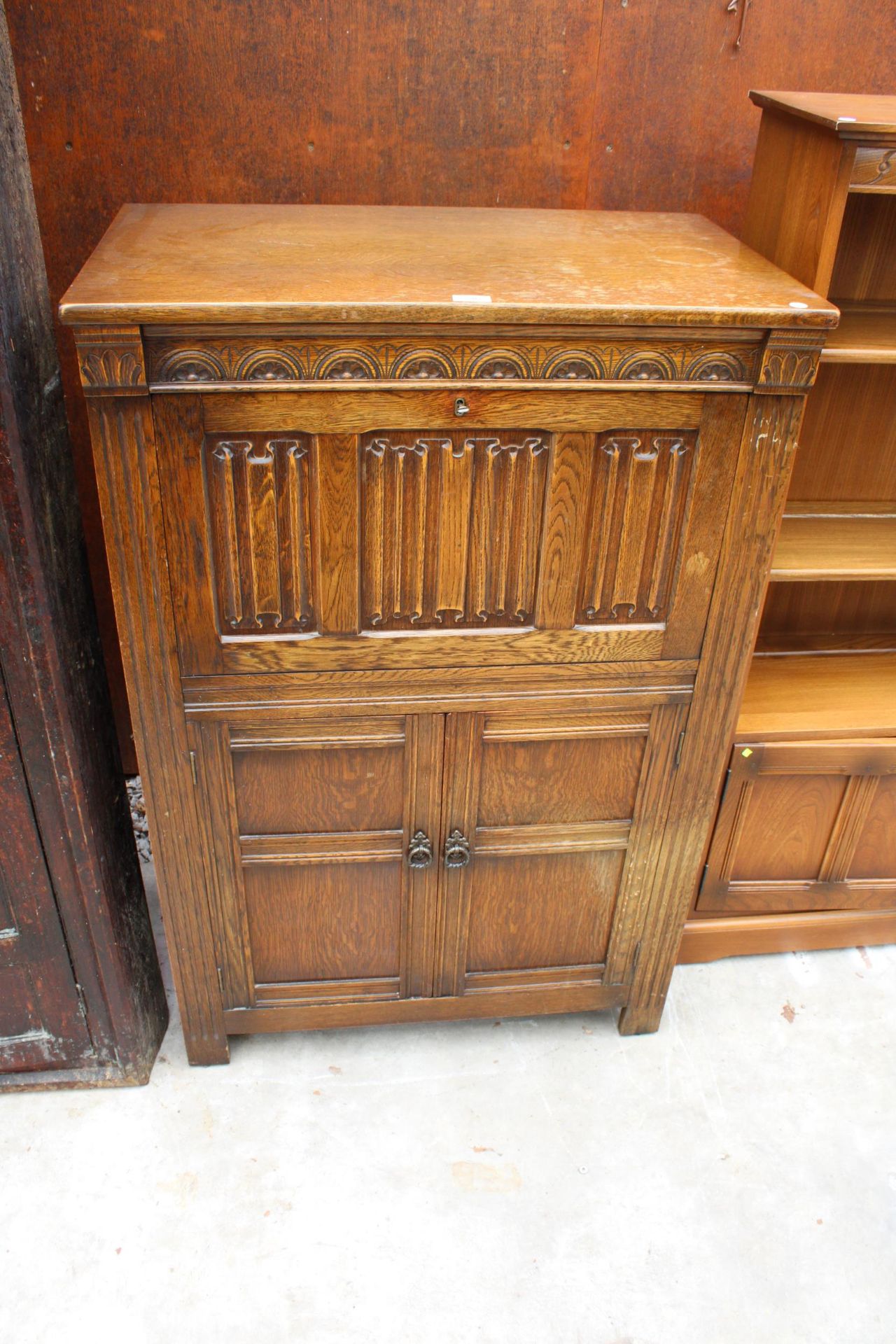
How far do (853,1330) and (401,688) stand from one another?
4.43ft

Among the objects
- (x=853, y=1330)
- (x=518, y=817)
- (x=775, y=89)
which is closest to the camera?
(x=853, y=1330)

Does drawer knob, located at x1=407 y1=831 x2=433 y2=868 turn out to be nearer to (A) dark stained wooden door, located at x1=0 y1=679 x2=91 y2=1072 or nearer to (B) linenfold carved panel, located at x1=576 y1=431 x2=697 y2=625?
(B) linenfold carved panel, located at x1=576 y1=431 x2=697 y2=625

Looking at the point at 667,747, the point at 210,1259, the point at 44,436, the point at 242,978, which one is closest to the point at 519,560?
the point at 667,747

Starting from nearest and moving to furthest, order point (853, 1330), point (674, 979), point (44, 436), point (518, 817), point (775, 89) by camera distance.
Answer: point (44, 436)
point (853, 1330)
point (518, 817)
point (775, 89)
point (674, 979)

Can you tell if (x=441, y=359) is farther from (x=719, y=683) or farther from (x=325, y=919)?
(x=325, y=919)

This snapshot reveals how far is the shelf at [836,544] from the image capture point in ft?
6.64

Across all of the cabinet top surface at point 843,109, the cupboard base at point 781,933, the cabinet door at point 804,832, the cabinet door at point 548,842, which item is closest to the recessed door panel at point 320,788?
the cabinet door at point 548,842

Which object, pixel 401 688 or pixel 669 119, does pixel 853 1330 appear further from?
pixel 669 119

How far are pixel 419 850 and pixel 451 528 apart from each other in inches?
25.2

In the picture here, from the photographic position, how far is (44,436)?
1.68 m

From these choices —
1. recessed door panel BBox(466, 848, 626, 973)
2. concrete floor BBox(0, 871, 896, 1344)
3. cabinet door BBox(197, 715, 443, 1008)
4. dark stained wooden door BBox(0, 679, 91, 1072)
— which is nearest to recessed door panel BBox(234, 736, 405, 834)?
cabinet door BBox(197, 715, 443, 1008)

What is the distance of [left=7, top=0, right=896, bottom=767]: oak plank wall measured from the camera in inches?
77.0

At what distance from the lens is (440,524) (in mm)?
1632

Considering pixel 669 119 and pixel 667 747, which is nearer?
pixel 667 747
